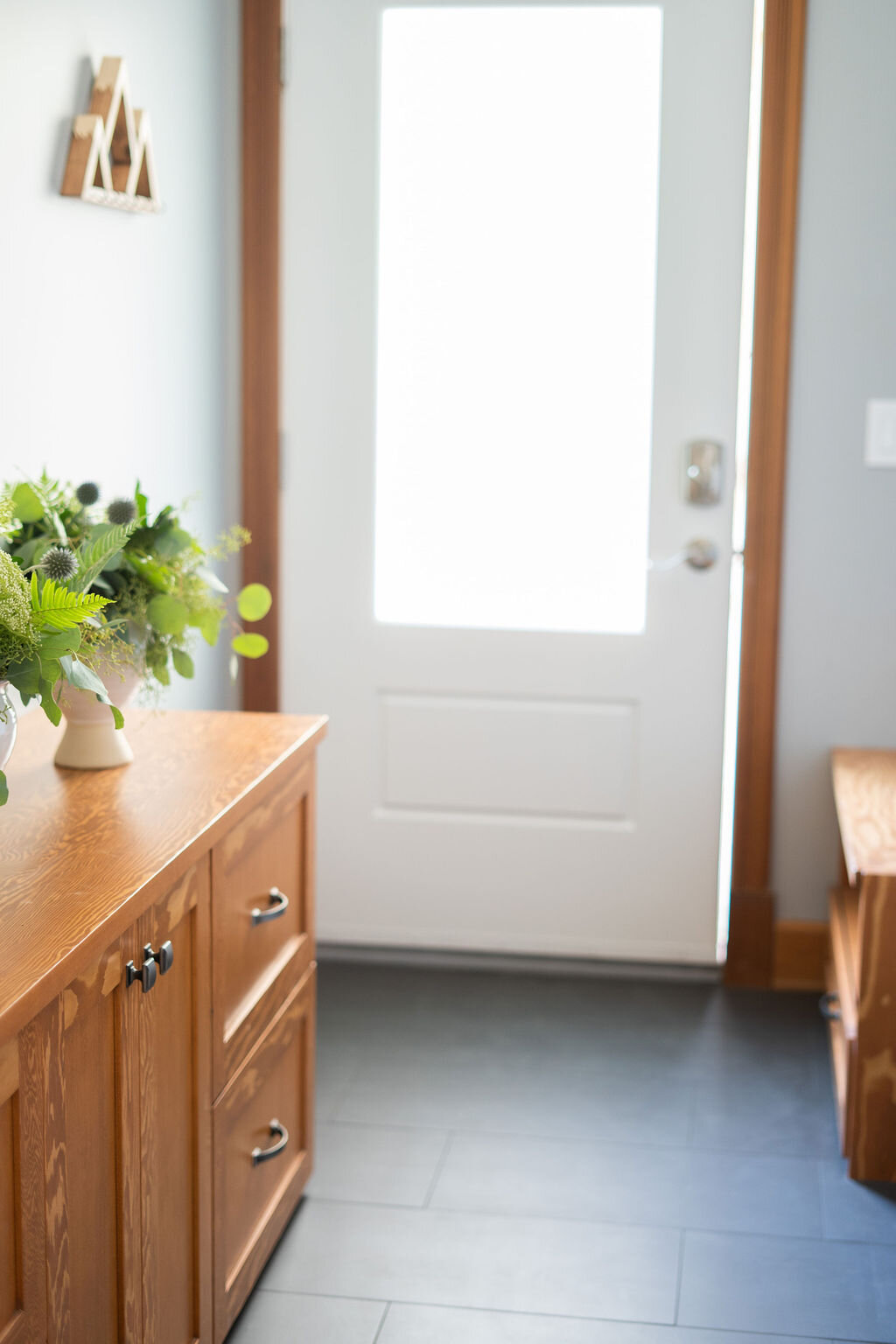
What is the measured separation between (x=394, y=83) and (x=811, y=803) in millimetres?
1742

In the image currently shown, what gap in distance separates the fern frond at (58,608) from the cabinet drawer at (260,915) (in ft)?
1.30

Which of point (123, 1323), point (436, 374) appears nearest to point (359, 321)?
point (436, 374)

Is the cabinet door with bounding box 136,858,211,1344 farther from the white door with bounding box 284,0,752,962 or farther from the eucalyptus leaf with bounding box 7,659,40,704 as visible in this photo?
the white door with bounding box 284,0,752,962

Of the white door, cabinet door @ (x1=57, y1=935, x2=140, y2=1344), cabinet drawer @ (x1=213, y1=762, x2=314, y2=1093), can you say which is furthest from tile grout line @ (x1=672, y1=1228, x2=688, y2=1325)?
the white door

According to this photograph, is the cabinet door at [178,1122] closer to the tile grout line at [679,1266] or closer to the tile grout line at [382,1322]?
the tile grout line at [382,1322]

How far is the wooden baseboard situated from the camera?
305cm

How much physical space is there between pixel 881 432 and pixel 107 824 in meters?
1.96

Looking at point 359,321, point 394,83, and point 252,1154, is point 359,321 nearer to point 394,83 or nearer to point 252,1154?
point 394,83

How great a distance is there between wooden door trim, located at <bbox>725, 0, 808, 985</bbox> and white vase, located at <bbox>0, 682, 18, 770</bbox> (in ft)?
6.11

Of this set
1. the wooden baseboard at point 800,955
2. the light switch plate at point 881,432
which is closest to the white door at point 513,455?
the wooden baseboard at point 800,955

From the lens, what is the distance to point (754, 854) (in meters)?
3.04

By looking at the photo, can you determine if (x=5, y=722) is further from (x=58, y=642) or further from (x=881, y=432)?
(x=881, y=432)

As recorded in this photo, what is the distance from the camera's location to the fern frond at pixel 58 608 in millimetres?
1304

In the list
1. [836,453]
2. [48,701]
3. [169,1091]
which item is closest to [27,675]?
[48,701]
